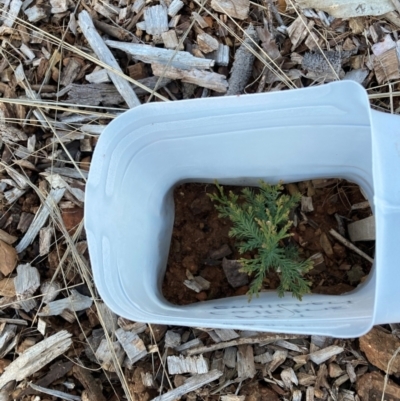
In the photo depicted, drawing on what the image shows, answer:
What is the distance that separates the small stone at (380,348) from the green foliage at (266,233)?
224mm

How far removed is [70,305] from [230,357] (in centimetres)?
47

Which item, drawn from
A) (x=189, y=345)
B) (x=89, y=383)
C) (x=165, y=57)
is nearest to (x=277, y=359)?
(x=189, y=345)

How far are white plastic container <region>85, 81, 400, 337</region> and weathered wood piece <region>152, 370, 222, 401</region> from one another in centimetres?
19

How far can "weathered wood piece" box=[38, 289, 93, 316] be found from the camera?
138 centimetres

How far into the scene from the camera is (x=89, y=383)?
1.34 m

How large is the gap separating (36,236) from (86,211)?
0.45 m

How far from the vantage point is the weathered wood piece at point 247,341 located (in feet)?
4.34

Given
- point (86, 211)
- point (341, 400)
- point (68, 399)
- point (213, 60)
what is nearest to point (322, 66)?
point (213, 60)

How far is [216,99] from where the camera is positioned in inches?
40.1

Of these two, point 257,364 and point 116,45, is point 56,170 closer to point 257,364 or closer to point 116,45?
point 116,45

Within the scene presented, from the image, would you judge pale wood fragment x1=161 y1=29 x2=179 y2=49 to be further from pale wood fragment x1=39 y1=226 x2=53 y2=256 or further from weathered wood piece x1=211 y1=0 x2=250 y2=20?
pale wood fragment x1=39 y1=226 x2=53 y2=256

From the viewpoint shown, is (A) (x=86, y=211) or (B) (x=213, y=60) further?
(B) (x=213, y=60)

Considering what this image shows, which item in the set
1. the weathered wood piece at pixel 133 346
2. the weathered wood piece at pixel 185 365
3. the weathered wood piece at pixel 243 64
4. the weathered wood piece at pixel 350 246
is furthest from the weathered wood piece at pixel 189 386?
the weathered wood piece at pixel 243 64

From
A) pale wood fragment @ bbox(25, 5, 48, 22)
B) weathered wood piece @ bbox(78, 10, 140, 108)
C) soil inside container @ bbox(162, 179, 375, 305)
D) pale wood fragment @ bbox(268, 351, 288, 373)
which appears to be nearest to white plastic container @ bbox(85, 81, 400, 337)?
soil inside container @ bbox(162, 179, 375, 305)
